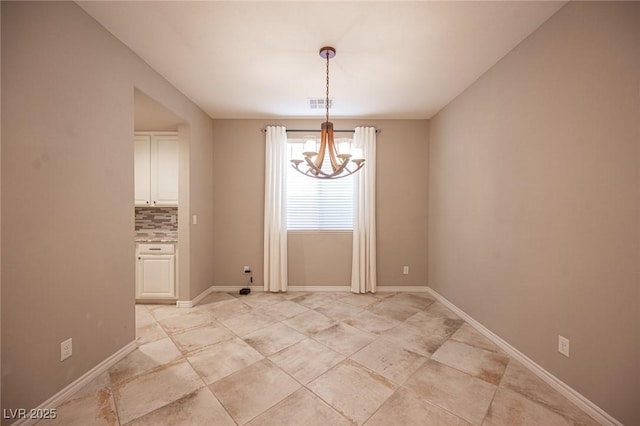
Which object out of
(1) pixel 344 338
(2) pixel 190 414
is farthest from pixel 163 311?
(1) pixel 344 338

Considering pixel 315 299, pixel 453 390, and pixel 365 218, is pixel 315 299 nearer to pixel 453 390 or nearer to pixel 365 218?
pixel 365 218

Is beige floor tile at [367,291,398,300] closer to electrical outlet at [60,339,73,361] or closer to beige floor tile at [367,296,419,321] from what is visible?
beige floor tile at [367,296,419,321]

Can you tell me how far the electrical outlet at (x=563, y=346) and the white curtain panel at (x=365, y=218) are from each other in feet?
7.71

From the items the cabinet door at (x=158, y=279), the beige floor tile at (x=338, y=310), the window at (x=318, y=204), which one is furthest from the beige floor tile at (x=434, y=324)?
the cabinet door at (x=158, y=279)

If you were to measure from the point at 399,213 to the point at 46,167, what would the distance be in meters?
3.99

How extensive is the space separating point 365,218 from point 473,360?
89.6 inches

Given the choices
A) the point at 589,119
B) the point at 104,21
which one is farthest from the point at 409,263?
the point at 104,21

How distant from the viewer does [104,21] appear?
1968 mm

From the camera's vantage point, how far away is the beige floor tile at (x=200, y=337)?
2.45 m

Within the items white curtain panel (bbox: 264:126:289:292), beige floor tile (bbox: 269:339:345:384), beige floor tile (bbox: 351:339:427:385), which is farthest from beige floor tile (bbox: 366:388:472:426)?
white curtain panel (bbox: 264:126:289:292)

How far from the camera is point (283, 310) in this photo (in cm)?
334

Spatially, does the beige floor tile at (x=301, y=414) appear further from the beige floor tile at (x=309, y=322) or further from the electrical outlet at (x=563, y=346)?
the electrical outlet at (x=563, y=346)

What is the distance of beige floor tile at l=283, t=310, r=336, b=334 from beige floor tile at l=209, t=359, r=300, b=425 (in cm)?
73

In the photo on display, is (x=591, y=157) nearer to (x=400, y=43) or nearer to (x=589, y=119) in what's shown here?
(x=589, y=119)
